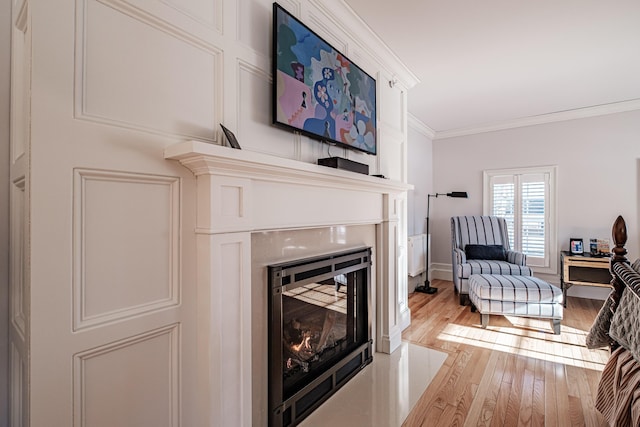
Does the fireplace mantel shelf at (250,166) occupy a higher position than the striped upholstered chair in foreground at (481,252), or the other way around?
the fireplace mantel shelf at (250,166)

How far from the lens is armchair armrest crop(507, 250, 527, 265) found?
3.96 m

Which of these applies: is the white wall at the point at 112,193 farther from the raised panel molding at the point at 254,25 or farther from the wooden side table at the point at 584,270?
the wooden side table at the point at 584,270

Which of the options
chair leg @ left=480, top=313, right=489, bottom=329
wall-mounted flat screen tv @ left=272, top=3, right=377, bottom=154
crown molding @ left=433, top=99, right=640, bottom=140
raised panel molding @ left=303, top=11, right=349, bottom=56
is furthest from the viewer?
crown molding @ left=433, top=99, right=640, bottom=140

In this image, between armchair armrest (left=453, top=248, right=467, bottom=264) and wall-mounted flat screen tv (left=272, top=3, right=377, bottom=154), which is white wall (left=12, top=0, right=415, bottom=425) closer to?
wall-mounted flat screen tv (left=272, top=3, right=377, bottom=154)

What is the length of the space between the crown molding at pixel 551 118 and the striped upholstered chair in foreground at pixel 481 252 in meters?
1.44

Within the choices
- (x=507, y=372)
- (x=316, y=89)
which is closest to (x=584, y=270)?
(x=507, y=372)

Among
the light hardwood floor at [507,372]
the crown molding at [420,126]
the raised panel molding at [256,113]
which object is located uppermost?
the crown molding at [420,126]

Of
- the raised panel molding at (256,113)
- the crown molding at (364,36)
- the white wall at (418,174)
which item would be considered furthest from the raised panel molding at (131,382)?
the white wall at (418,174)

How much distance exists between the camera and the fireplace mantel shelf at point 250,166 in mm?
1110

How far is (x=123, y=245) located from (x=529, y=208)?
5145 mm

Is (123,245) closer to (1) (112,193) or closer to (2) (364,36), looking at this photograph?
(1) (112,193)

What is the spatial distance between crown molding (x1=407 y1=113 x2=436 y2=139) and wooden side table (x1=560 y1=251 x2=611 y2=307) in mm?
2569

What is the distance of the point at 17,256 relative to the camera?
1.08 m

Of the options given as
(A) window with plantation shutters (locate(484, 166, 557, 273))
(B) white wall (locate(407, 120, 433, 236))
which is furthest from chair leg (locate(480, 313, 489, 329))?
(A) window with plantation shutters (locate(484, 166, 557, 273))
